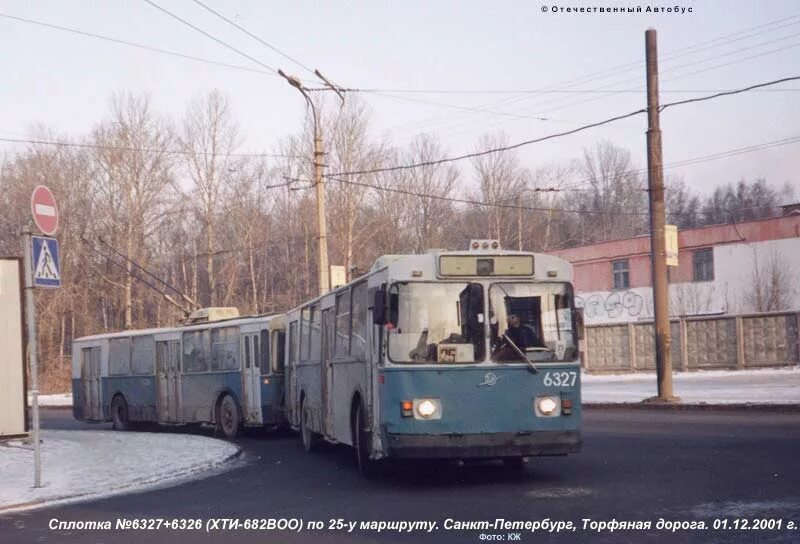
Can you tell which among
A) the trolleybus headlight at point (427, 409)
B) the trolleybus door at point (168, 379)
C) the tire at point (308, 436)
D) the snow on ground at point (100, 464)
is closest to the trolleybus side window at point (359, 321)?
the trolleybus headlight at point (427, 409)

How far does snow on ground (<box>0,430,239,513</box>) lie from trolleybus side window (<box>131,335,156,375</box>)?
4.22m

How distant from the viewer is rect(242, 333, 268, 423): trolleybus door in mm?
21516

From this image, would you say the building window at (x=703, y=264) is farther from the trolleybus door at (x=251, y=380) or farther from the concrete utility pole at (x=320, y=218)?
the trolleybus door at (x=251, y=380)

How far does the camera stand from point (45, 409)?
4147 centimetres

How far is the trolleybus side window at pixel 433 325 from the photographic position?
11938 millimetres

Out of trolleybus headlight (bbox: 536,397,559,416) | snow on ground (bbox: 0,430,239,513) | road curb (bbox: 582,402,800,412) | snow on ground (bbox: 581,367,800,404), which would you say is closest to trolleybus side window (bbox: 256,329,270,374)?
snow on ground (bbox: 0,430,239,513)

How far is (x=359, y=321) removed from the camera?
13.7 meters

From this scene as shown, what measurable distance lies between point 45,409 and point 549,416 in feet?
111

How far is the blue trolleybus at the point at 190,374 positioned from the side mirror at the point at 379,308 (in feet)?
32.0

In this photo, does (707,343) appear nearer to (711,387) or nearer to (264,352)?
(711,387)

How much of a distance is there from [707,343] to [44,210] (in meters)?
30.9

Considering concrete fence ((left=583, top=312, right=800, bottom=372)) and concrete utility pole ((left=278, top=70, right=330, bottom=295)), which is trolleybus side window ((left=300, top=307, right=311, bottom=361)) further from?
concrete fence ((left=583, top=312, right=800, bottom=372))

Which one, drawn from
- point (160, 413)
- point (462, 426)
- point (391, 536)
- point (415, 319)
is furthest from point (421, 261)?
point (160, 413)

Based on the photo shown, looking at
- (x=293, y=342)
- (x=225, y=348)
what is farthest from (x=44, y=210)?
(x=225, y=348)
